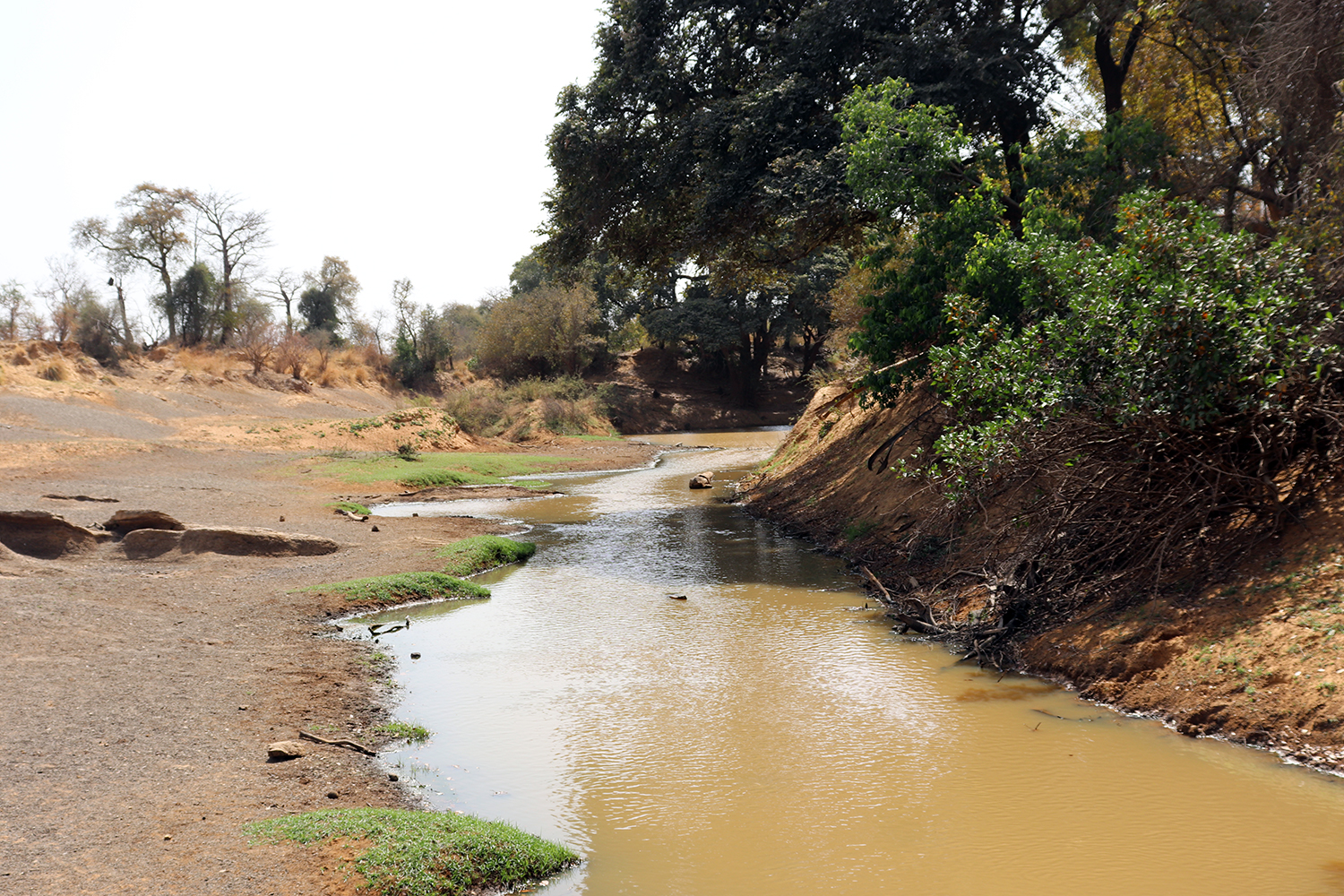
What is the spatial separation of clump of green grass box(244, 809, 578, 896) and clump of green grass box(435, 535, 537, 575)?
25.9 ft

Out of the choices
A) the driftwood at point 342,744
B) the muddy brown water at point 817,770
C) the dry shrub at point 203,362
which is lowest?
the muddy brown water at point 817,770

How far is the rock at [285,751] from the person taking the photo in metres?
6.04

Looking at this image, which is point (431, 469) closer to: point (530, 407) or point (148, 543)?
point (148, 543)

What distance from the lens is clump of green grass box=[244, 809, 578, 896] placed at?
4.51 metres

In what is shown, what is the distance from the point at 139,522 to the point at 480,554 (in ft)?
16.3

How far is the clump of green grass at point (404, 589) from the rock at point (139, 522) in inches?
126

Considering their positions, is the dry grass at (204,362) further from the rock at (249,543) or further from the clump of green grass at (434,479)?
the rock at (249,543)

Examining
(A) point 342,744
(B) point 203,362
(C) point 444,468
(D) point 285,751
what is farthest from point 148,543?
(B) point 203,362

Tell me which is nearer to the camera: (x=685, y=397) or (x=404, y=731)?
(x=404, y=731)

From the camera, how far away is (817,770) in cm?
621

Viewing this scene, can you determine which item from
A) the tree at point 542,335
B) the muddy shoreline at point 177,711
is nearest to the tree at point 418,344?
the tree at point 542,335

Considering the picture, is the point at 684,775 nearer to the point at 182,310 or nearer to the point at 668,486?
the point at 668,486

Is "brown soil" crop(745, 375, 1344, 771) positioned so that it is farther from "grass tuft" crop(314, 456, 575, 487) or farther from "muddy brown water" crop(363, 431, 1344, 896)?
"grass tuft" crop(314, 456, 575, 487)

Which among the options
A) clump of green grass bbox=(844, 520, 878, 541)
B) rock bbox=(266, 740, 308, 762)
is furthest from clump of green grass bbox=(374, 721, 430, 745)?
clump of green grass bbox=(844, 520, 878, 541)
